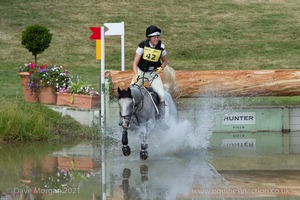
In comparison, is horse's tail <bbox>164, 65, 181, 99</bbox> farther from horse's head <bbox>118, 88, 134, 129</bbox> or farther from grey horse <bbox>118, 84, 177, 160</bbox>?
horse's head <bbox>118, 88, 134, 129</bbox>

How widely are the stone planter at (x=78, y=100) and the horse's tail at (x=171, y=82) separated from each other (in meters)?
1.35

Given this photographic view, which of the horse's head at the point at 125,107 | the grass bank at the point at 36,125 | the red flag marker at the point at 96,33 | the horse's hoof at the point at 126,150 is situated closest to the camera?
the horse's head at the point at 125,107

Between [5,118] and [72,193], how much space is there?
15.4 feet

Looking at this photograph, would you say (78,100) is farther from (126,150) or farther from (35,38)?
(126,150)

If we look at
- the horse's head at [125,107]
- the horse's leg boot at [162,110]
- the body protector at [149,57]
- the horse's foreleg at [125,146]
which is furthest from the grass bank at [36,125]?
the horse's head at [125,107]

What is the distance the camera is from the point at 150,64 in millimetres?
13938

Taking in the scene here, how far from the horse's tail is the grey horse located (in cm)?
186

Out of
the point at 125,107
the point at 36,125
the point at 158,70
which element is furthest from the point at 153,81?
the point at 36,125

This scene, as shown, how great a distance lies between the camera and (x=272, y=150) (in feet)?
47.4

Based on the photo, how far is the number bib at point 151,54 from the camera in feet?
45.2

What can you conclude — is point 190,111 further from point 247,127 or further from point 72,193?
point 72,193

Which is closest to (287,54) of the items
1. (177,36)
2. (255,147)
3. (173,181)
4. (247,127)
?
(177,36)

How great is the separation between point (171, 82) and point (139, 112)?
2698 millimetres

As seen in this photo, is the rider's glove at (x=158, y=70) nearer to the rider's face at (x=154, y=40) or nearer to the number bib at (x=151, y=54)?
the number bib at (x=151, y=54)
